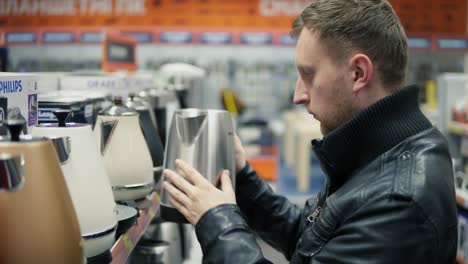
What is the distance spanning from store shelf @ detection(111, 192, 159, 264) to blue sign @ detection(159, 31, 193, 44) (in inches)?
236

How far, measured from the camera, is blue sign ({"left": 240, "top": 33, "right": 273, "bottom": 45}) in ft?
24.4

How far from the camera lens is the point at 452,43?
25.2ft

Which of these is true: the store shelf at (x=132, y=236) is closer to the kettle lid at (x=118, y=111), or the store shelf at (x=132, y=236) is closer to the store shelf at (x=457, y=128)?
the kettle lid at (x=118, y=111)

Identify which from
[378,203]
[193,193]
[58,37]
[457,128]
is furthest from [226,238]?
[58,37]

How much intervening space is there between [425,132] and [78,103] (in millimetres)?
926

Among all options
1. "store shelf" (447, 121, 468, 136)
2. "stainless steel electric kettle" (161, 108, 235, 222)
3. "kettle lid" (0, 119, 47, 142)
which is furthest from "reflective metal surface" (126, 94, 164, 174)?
"store shelf" (447, 121, 468, 136)

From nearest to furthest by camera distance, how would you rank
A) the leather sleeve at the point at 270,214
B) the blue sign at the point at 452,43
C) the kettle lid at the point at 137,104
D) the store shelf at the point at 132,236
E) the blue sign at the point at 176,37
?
the store shelf at the point at 132,236, the kettle lid at the point at 137,104, the leather sleeve at the point at 270,214, the blue sign at the point at 176,37, the blue sign at the point at 452,43

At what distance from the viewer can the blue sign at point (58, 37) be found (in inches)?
297

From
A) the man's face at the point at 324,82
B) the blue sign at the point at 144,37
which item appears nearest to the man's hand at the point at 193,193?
the man's face at the point at 324,82

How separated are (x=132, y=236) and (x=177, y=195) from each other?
0.47ft

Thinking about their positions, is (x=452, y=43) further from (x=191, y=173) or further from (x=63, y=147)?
(x=63, y=147)

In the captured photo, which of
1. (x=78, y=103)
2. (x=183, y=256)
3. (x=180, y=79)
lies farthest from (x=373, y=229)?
(x=180, y=79)

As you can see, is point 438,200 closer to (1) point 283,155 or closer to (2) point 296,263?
(2) point 296,263

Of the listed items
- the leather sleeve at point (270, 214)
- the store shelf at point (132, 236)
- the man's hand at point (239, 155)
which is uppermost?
the man's hand at point (239, 155)
